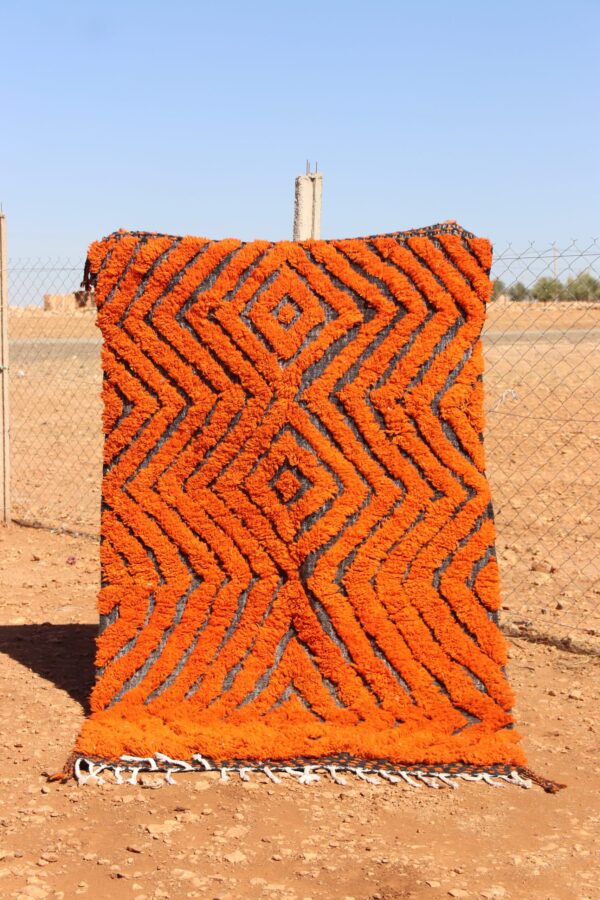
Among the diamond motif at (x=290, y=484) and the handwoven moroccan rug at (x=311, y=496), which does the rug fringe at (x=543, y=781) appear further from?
the diamond motif at (x=290, y=484)

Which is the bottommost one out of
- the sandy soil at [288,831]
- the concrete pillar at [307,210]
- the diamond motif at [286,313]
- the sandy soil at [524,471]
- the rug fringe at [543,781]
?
the sandy soil at [288,831]

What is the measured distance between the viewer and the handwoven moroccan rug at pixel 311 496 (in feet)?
13.1

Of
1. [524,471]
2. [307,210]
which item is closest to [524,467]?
[524,471]

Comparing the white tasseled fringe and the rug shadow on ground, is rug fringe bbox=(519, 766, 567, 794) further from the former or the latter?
the rug shadow on ground

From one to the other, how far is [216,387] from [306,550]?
2.30 feet

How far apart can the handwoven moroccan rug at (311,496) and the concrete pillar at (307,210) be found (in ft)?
3.56

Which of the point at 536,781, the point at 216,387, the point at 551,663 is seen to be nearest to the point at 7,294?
the point at 216,387

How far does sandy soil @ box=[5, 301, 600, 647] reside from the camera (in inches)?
231

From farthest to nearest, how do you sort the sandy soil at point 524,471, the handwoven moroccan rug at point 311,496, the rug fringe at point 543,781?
the sandy soil at point 524,471 → the handwoven moroccan rug at point 311,496 → the rug fringe at point 543,781

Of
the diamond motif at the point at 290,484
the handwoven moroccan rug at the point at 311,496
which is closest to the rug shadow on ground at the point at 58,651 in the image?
the handwoven moroccan rug at the point at 311,496

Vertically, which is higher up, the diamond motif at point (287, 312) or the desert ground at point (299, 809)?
the diamond motif at point (287, 312)

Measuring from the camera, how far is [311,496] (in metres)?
3.98

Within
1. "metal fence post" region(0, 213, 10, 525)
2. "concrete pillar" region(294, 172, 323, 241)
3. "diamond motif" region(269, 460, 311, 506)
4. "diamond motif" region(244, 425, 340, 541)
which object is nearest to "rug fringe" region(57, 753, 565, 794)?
"diamond motif" region(244, 425, 340, 541)

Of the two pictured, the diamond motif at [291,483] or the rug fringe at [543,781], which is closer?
the rug fringe at [543,781]
